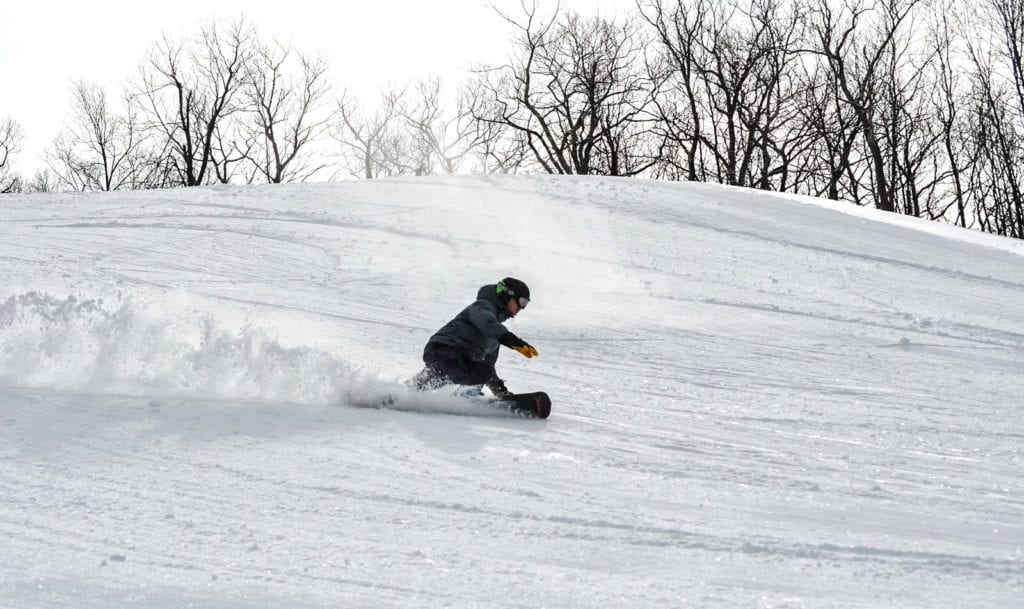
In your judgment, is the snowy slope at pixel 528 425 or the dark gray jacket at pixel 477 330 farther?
the dark gray jacket at pixel 477 330

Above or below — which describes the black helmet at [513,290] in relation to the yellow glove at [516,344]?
above

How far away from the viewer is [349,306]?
37.1 feet

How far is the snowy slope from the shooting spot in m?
3.64

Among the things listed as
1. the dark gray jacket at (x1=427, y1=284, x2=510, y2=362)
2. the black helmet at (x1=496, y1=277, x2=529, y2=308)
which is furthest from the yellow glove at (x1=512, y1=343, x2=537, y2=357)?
the black helmet at (x1=496, y1=277, x2=529, y2=308)

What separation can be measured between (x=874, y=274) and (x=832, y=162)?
987 inches

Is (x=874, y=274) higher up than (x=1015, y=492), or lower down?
higher up

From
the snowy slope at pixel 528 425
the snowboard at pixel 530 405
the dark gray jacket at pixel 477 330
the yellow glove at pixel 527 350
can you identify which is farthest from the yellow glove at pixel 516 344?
the snowy slope at pixel 528 425

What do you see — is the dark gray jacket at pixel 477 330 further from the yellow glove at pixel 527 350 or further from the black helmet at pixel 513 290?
the yellow glove at pixel 527 350

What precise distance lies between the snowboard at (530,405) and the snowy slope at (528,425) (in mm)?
154

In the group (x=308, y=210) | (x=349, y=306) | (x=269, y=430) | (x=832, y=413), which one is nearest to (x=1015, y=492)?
(x=832, y=413)

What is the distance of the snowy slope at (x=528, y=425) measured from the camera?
3.64 meters

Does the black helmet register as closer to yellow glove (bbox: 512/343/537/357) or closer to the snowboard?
yellow glove (bbox: 512/343/537/357)

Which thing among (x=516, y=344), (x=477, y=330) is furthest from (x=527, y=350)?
(x=477, y=330)

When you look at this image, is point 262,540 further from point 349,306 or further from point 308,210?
point 308,210
